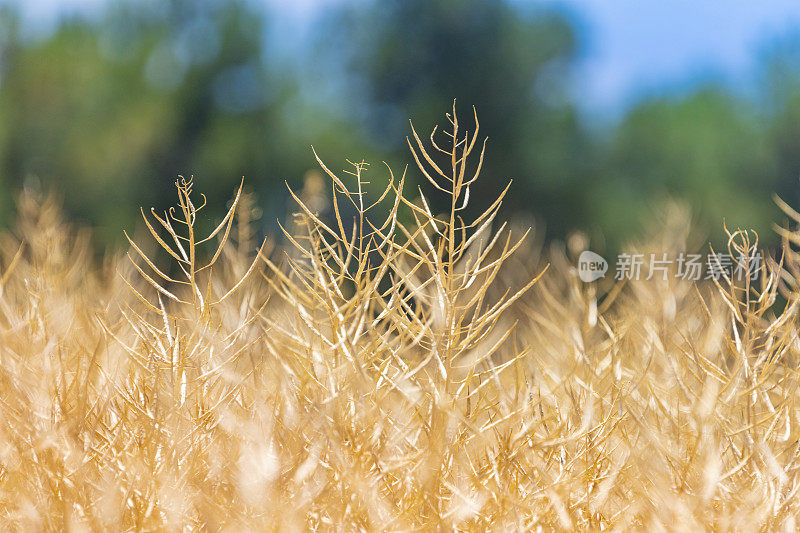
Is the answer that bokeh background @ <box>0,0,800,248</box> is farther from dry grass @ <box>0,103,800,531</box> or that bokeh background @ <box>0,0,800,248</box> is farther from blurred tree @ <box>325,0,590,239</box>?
dry grass @ <box>0,103,800,531</box>

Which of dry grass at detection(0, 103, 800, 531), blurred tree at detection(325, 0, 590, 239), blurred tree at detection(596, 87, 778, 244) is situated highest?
dry grass at detection(0, 103, 800, 531)

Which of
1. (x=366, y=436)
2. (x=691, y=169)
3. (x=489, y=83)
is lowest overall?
(x=691, y=169)

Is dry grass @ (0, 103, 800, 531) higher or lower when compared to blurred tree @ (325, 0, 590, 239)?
higher

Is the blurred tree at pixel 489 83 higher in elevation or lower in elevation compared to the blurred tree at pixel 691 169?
higher

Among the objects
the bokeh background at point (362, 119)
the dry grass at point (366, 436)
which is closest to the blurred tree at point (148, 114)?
the bokeh background at point (362, 119)

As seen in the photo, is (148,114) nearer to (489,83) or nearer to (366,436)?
(489,83)

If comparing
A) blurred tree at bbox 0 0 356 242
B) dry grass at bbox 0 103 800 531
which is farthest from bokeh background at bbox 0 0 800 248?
dry grass at bbox 0 103 800 531

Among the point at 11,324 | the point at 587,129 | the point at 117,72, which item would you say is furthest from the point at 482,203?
the point at 11,324

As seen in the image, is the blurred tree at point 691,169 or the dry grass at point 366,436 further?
the blurred tree at point 691,169

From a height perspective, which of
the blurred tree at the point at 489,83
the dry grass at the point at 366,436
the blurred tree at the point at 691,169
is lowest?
the blurred tree at the point at 691,169

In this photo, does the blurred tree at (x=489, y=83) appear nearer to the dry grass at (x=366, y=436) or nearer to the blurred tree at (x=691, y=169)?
the blurred tree at (x=691, y=169)

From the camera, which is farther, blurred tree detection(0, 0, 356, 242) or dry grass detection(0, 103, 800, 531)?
blurred tree detection(0, 0, 356, 242)

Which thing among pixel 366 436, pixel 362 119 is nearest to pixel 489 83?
pixel 362 119

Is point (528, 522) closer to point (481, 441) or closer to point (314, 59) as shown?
point (481, 441)
